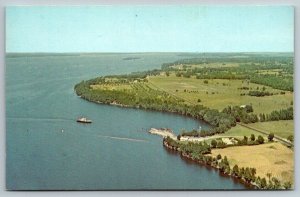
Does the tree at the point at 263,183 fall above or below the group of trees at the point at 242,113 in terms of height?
below

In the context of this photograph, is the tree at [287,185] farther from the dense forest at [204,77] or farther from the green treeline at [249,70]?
the green treeline at [249,70]

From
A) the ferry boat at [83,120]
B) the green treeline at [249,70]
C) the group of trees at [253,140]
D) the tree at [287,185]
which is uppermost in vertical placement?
→ the green treeline at [249,70]

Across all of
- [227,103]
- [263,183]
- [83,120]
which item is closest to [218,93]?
[227,103]

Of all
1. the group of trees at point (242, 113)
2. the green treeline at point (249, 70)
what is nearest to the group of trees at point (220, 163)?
the group of trees at point (242, 113)

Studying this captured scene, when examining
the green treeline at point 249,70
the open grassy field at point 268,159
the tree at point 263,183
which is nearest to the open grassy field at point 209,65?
the green treeline at point 249,70

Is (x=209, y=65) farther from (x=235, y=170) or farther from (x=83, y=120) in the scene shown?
(x=83, y=120)

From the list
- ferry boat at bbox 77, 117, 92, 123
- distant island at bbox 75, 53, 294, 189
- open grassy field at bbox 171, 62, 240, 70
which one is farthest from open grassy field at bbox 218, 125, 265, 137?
ferry boat at bbox 77, 117, 92, 123

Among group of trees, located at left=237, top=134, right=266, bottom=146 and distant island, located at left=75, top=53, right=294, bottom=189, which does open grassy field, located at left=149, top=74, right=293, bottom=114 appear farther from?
group of trees, located at left=237, top=134, right=266, bottom=146

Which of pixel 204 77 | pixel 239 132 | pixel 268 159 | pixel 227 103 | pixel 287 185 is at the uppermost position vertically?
pixel 204 77
